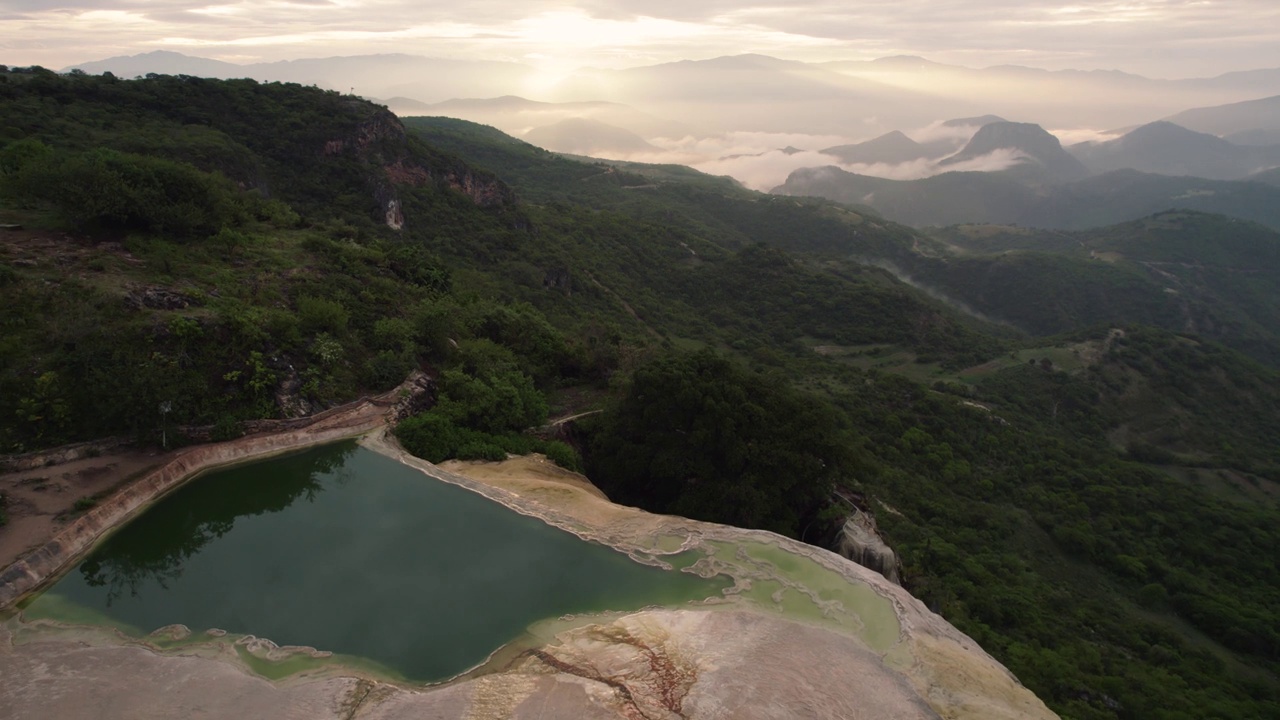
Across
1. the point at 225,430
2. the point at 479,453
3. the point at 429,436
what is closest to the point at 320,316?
the point at 225,430

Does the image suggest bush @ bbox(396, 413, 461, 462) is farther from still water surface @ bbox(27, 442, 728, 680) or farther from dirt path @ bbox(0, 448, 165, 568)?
dirt path @ bbox(0, 448, 165, 568)

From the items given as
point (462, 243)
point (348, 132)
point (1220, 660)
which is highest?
point (348, 132)

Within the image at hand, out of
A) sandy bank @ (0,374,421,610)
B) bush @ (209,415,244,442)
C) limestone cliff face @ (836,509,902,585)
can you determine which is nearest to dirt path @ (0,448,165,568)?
sandy bank @ (0,374,421,610)

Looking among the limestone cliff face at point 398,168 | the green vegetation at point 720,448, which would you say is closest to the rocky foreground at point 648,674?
the green vegetation at point 720,448

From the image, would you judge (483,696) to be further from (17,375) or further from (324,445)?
(17,375)

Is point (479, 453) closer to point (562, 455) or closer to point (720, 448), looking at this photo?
point (562, 455)

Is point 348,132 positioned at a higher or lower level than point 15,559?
higher

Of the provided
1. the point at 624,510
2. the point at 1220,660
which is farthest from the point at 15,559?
the point at 1220,660
